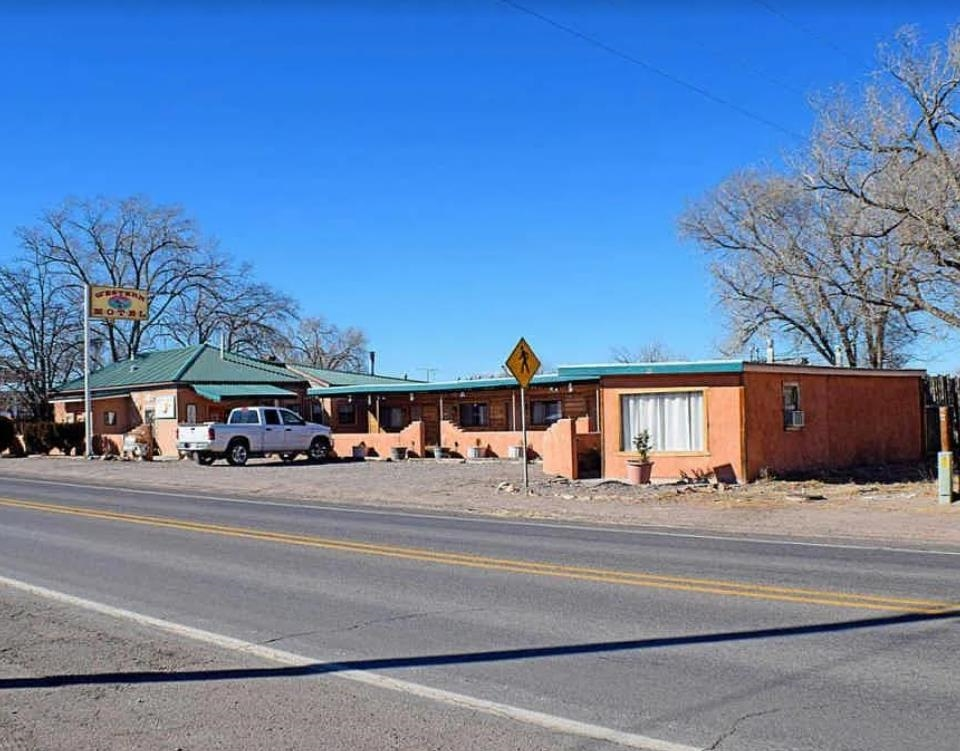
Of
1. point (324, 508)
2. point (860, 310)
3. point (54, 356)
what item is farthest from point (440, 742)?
point (54, 356)

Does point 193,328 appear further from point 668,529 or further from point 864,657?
point 864,657

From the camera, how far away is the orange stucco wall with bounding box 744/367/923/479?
24125 millimetres

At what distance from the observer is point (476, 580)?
1132 cm

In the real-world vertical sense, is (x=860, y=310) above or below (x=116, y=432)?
above

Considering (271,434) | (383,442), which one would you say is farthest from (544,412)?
(271,434)

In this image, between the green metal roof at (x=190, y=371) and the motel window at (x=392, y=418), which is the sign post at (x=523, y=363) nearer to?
the motel window at (x=392, y=418)

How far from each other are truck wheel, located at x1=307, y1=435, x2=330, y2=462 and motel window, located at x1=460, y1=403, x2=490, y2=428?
20.4ft

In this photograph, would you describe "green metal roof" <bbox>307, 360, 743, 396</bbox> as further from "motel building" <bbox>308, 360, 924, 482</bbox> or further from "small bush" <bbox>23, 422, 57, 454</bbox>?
"small bush" <bbox>23, 422, 57, 454</bbox>

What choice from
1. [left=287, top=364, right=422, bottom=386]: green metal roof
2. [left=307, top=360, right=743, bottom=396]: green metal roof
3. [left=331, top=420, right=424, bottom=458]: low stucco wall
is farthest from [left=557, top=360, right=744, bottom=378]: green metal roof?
[left=287, top=364, right=422, bottom=386]: green metal roof

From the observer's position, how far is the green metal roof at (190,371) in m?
46.3

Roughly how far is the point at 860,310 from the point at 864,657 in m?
27.8

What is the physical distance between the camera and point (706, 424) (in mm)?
24250

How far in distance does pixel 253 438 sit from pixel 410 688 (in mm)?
29762

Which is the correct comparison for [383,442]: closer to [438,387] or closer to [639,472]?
[438,387]
